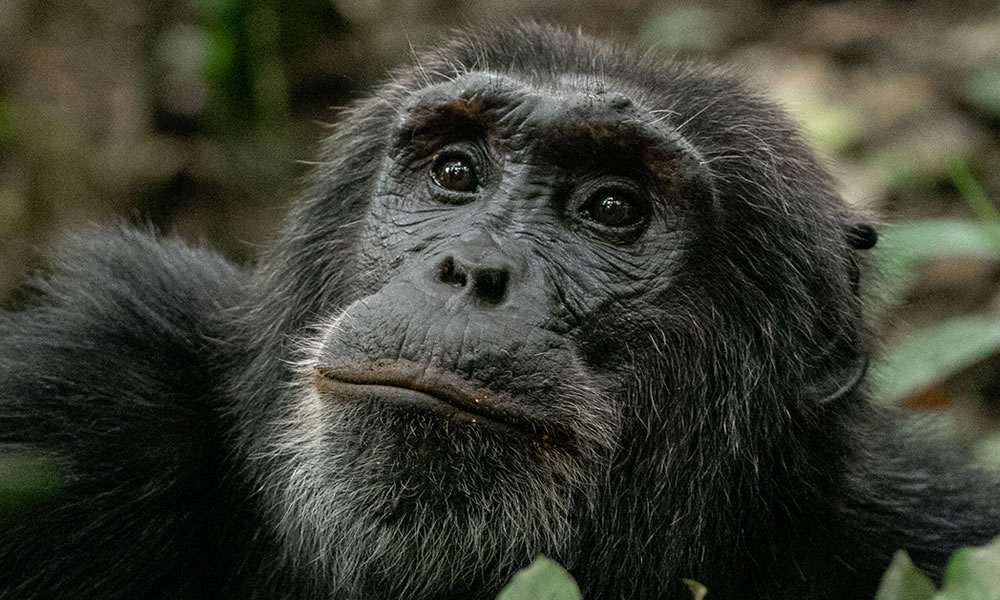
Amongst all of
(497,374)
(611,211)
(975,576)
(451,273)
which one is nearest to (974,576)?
(975,576)

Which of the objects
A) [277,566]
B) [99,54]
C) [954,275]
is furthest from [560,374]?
[99,54]

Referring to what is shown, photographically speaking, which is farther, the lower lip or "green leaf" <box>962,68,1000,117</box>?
"green leaf" <box>962,68,1000,117</box>

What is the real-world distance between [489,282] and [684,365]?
0.90 meters

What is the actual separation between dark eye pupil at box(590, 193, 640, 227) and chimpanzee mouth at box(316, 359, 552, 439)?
853mm

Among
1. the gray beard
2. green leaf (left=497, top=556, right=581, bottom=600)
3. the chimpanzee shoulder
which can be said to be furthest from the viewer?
the chimpanzee shoulder

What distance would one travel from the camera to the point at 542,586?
119 inches

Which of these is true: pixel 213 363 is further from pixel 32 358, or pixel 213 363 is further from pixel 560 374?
pixel 560 374

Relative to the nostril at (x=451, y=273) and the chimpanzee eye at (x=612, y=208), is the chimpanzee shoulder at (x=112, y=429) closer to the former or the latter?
the nostril at (x=451, y=273)

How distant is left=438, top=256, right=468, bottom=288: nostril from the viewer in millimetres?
4137

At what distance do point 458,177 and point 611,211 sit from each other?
58 centimetres

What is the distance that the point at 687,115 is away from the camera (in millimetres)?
4844

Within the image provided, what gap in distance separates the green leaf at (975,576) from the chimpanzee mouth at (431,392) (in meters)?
1.41

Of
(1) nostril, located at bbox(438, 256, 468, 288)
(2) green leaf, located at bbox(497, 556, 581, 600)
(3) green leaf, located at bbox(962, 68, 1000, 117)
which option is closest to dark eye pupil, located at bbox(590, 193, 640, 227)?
(1) nostril, located at bbox(438, 256, 468, 288)

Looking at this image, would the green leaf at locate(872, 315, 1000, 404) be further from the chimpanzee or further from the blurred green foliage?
the blurred green foliage
